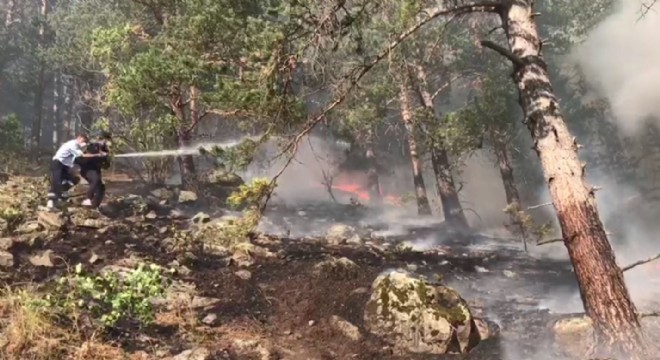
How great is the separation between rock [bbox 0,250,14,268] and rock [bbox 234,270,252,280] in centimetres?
276

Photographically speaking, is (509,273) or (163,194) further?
(163,194)

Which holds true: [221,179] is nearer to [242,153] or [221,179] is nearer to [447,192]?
[447,192]

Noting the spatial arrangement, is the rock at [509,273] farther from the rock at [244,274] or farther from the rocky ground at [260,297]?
the rock at [244,274]

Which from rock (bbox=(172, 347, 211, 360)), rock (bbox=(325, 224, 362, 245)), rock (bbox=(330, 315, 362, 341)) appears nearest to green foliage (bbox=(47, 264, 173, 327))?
rock (bbox=(172, 347, 211, 360))

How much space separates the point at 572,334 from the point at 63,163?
8430 millimetres

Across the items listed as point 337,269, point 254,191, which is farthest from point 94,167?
point 254,191

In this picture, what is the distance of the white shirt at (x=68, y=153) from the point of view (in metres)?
8.93

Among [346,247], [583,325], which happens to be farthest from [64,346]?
[346,247]

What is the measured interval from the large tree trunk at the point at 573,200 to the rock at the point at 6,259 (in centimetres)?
619

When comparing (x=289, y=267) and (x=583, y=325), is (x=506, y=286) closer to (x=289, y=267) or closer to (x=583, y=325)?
(x=583, y=325)

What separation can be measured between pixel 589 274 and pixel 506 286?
454cm

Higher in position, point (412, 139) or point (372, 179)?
point (412, 139)

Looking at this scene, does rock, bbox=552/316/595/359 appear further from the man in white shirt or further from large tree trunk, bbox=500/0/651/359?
the man in white shirt

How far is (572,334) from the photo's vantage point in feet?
17.9
